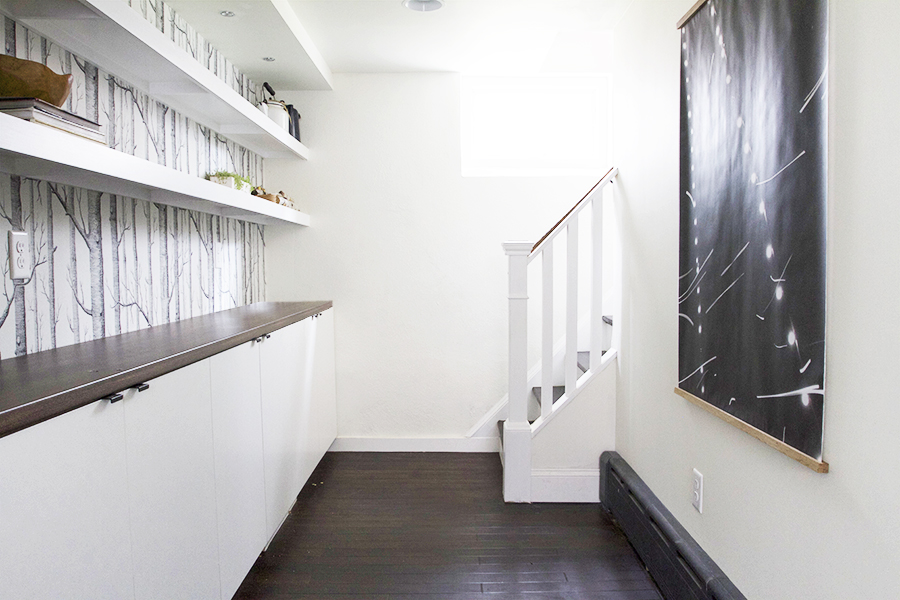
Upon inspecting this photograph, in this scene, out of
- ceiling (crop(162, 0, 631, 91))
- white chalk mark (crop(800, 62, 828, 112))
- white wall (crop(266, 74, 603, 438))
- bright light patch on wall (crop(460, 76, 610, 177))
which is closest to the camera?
white chalk mark (crop(800, 62, 828, 112))

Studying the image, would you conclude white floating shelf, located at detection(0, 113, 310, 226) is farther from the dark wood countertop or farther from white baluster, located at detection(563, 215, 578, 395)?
white baluster, located at detection(563, 215, 578, 395)

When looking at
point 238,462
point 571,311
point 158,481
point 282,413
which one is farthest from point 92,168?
point 571,311

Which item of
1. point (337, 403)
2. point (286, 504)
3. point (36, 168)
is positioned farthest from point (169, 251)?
point (337, 403)

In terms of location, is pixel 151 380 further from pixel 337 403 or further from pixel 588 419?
pixel 337 403

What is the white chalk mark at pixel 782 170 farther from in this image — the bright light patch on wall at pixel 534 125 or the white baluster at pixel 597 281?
the bright light patch on wall at pixel 534 125

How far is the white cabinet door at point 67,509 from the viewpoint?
0.89 meters

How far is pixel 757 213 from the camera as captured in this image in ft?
4.42

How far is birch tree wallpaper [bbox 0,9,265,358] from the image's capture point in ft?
4.79

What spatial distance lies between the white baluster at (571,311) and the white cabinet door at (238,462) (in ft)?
4.56

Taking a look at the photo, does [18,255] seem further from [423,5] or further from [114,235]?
[423,5]

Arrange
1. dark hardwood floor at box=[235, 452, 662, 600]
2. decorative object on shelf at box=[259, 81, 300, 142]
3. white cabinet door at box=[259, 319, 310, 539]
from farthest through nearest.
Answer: decorative object on shelf at box=[259, 81, 300, 142]
white cabinet door at box=[259, 319, 310, 539]
dark hardwood floor at box=[235, 452, 662, 600]

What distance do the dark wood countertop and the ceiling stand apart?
128 cm

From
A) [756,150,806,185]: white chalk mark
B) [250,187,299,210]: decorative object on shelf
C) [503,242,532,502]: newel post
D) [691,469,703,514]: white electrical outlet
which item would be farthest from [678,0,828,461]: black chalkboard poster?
[250,187,299,210]: decorative object on shelf

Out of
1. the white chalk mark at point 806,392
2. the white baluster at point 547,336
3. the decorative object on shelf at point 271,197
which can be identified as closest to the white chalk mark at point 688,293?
the white chalk mark at point 806,392
